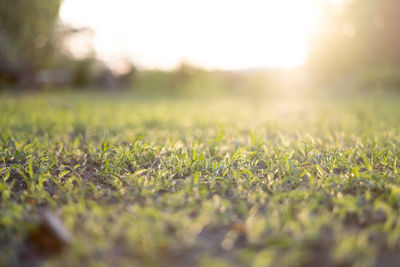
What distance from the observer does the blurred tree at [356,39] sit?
14348mm

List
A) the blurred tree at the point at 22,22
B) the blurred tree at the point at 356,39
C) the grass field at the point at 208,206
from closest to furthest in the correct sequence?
the grass field at the point at 208,206
the blurred tree at the point at 22,22
the blurred tree at the point at 356,39

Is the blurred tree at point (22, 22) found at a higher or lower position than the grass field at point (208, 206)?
higher

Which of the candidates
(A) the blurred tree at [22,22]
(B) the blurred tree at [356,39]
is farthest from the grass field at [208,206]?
(B) the blurred tree at [356,39]

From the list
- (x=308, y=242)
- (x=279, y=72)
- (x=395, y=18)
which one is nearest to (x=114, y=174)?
(x=308, y=242)

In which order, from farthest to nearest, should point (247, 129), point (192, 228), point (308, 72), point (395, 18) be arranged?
1. point (308, 72)
2. point (395, 18)
3. point (247, 129)
4. point (192, 228)

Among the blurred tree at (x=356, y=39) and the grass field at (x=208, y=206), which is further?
the blurred tree at (x=356, y=39)

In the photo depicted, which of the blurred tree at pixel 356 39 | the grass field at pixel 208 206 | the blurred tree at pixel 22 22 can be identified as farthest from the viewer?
the blurred tree at pixel 356 39

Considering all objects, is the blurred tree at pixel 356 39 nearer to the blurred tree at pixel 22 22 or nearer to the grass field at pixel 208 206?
the blurred tree at pixel 22 22

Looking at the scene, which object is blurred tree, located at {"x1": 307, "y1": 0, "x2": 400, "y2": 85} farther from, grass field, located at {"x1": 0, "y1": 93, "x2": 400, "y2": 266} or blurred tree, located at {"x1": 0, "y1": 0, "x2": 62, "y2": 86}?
grass field, located at {"x1": 0, "y1": 93, "x2": 400, "y2": 266}

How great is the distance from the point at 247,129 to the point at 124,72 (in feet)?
48.1

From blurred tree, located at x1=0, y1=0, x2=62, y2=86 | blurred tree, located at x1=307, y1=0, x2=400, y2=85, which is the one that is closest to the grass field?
blurred tree, located at x1=0, y1=0, x2=62, y2=86

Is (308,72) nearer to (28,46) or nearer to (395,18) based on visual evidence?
(395,18)

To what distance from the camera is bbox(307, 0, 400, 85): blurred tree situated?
47.1 feet

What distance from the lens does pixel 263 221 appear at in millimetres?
1096
